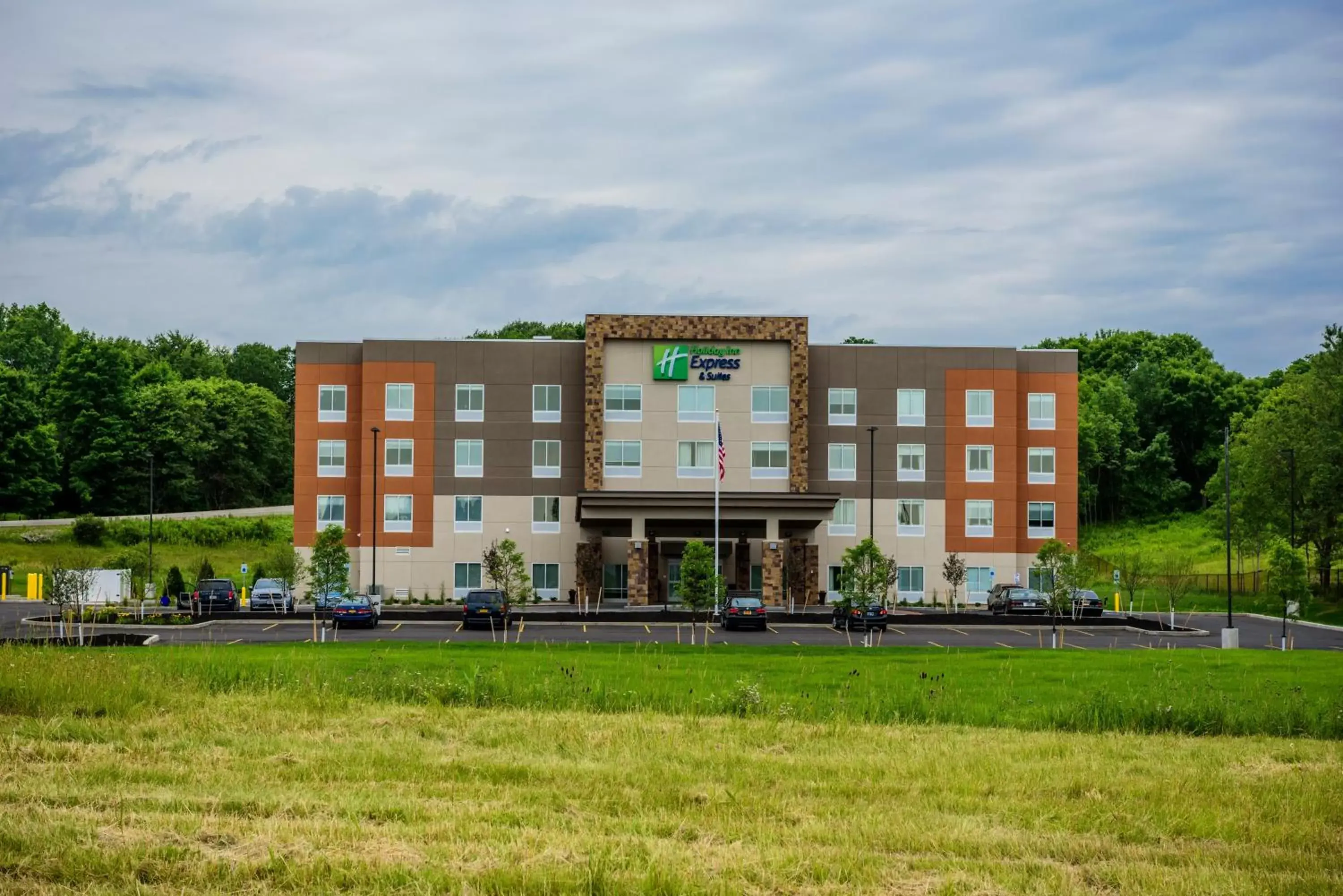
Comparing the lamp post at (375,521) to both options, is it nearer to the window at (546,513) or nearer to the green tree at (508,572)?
the window at (546,513)

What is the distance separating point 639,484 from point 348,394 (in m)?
17.5

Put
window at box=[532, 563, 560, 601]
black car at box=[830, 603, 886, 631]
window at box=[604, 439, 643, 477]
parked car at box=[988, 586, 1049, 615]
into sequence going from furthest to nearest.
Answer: window at box=[532, 563, 560, 601]
window at box=[604, 439, 643, 477]
parked car at box=[988, 586, 1049, 615]
black car at box=[830, 603, 886, 631]

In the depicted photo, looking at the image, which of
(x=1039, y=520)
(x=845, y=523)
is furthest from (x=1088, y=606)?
(x=845, y=523)

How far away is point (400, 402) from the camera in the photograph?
240 ft

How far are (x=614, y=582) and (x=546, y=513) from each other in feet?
17.6

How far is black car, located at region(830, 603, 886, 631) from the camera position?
162 feet

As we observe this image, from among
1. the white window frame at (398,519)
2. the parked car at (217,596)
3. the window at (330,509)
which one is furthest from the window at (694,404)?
the parked car at (217,596)

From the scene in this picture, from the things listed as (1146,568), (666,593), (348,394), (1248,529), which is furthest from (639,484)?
(1248,529)

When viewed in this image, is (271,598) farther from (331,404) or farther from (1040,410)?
(1040,410)

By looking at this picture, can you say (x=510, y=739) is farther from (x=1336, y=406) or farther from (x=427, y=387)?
(x=1336, y=406)

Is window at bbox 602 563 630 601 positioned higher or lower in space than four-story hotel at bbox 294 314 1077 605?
lower

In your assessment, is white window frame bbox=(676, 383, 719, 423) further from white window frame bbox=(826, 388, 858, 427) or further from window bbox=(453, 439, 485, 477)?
window bbox=(453, 439, 485, 477)

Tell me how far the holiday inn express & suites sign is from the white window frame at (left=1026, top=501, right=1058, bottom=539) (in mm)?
18533

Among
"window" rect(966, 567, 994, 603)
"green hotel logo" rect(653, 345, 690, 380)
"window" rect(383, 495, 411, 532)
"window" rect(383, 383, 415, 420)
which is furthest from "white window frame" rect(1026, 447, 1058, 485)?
"window" rect(383, 495, 411, 532)
